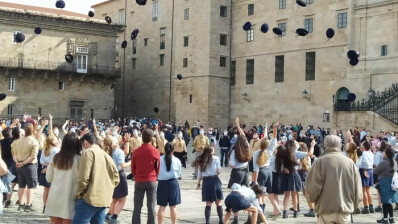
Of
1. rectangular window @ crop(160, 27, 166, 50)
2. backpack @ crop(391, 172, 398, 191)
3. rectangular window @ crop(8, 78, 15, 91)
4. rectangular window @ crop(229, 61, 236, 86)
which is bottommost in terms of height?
backpack @ crop(391, 172, 398, 191)

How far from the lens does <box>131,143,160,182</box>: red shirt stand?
10039 mm

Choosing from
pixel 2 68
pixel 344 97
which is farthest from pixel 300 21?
pixel 2 68

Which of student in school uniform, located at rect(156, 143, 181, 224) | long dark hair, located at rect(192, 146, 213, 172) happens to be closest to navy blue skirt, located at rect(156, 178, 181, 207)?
student in school uniform, located at rect(156, 143, 181, 224)

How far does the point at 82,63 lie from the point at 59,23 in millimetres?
3974

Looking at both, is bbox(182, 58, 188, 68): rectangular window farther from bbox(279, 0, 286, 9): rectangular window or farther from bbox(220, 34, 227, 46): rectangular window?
bbox(279, 0, 286, 9): rectangular window

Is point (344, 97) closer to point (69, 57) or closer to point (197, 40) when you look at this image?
point (197, 40)

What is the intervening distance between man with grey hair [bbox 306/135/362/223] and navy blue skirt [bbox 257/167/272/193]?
16.7 ft

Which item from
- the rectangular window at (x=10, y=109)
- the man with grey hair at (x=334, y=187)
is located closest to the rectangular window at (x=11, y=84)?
the rectangular window at (x=10, y=109)

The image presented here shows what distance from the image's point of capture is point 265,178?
12.7 m

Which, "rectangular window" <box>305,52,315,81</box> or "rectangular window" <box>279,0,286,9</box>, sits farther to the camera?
"rectangular window" <box>279,0,286,9</box>

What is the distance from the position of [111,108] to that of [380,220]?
40987mm

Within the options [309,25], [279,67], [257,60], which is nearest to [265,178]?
[309,25]

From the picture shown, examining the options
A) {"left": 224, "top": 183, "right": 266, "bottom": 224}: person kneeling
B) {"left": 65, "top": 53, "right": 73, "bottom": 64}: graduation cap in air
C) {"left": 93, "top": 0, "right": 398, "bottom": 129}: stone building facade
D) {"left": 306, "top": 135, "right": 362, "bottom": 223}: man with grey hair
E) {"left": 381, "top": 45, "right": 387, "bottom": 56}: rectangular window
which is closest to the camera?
{"left": 306, "top": 135, "right": 362, "bottom": 223}: man with grey hair

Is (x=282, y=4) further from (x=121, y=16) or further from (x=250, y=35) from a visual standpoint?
(x=121, y=16)
